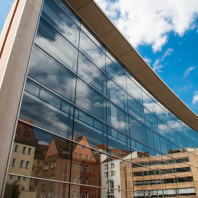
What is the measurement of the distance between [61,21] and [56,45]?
1722mm

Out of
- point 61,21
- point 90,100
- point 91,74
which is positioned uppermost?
point 61,21

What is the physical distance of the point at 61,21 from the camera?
1038 cm

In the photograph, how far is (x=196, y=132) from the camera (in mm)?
25922

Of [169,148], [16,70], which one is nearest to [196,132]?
[169,148]

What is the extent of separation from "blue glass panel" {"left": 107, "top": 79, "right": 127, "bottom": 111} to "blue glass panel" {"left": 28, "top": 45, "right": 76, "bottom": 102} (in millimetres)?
3271

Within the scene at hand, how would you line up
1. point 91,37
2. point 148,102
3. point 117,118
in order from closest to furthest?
point 117,118 < point 91,37 < point 148,102

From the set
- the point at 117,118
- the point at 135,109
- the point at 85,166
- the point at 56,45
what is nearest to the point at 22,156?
the point at 85,166

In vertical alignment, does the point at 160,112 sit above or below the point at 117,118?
above

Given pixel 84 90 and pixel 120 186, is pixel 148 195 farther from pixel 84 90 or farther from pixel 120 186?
pixel 84 90

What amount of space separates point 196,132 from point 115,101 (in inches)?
704

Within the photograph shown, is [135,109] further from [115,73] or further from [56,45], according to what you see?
[56,45]

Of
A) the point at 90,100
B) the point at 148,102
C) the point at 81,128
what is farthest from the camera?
the point at 148,102

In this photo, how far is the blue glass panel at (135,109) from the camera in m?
14.0

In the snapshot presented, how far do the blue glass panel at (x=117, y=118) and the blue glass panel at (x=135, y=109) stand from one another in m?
1.03
